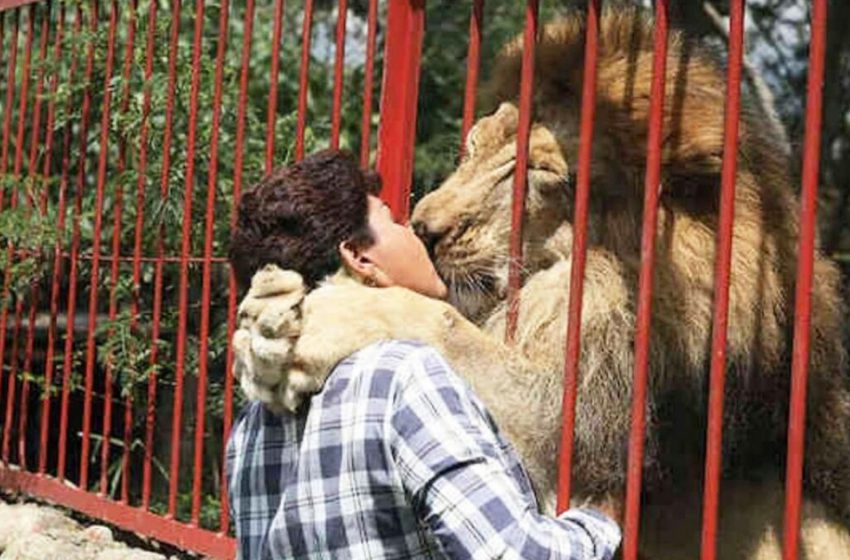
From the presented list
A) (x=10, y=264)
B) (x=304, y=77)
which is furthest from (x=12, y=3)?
(x=304, y=77)

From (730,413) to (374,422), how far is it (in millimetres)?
1032

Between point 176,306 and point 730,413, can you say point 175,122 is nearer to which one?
point 176,306

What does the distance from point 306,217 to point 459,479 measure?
0.57 metres

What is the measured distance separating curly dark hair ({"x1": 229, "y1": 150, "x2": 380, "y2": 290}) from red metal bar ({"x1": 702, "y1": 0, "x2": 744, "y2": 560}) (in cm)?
61

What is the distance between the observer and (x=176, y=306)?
18.5 feet

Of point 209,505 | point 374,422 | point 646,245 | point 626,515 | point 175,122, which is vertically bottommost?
point 209,505

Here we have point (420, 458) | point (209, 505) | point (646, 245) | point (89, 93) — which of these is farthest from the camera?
point (209, 505)

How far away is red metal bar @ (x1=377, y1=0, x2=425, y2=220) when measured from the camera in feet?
12.4

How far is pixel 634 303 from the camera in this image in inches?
121

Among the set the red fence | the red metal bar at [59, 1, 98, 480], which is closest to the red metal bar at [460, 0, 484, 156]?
the red fence

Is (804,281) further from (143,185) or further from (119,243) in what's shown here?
(119,243)

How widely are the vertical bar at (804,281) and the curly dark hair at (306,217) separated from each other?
2.38ft

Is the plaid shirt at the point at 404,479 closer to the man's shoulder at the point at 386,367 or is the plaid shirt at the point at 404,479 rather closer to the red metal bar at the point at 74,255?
the man's shoulder at the point at 386,367

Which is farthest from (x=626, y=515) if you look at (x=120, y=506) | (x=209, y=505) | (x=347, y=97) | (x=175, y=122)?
(x=347, y=97)
